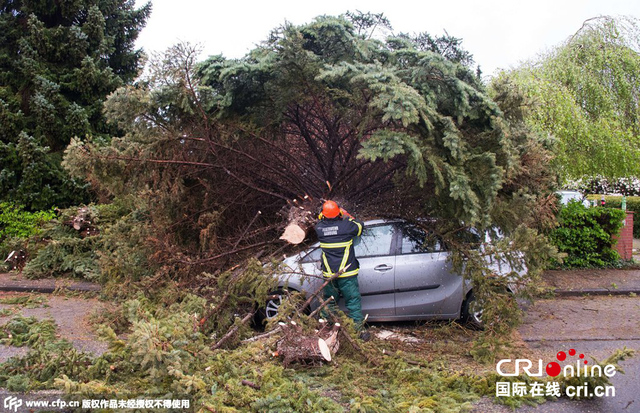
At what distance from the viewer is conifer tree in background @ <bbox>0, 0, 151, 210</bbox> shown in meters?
11.7

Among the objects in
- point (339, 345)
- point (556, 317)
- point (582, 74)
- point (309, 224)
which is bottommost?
point (556, 317)

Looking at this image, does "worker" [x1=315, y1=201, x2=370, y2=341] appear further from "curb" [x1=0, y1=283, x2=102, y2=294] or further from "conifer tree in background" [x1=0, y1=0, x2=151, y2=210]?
"conifer tree in background" [x1=0, y1=0, x2=151, y2=210]

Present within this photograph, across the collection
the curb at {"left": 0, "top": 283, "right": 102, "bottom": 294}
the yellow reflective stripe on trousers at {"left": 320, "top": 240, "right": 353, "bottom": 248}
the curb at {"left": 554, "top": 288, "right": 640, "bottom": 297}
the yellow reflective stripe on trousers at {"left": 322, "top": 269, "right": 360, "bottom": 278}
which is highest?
the yellow reflective stripe on trousers at {"left": 320, "top": 240, "right": 353, "bottom": 248}

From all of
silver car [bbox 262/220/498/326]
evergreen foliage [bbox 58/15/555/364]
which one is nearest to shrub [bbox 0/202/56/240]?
evergreen foliage [bbox 58/15/555/364]

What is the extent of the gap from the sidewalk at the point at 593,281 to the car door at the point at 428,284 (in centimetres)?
235

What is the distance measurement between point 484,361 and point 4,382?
4389 mm

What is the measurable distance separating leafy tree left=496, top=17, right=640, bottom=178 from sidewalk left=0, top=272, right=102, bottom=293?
36.8 feet

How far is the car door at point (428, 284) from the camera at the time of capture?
20.0 feet

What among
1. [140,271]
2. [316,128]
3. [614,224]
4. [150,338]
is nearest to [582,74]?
[614,224]

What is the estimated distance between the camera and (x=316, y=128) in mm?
6852

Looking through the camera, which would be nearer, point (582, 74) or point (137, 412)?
point (137, 412)

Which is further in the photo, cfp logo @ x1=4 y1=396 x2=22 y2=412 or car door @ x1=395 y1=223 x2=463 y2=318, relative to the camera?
car door @ x1=395 y1=223 x2=463 y2=318

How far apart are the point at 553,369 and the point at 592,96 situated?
42.2 feet

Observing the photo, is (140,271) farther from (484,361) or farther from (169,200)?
(484,361)
